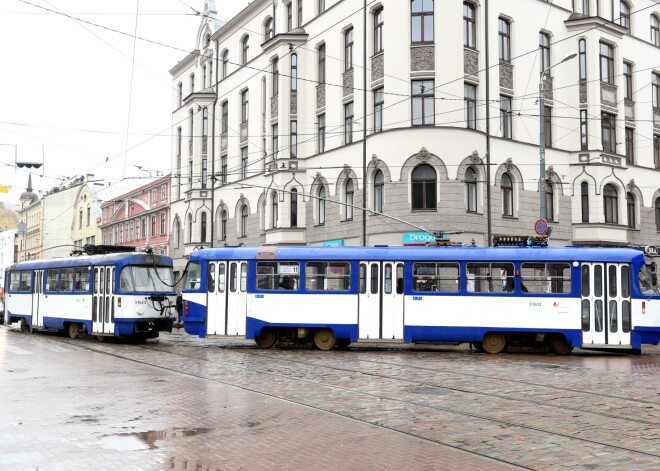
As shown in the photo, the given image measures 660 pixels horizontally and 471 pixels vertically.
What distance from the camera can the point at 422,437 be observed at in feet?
27.9

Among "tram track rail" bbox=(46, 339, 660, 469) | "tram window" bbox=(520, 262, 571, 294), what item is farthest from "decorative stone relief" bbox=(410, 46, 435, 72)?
"tram track rail" bbox=(46, 339, 660, 469)

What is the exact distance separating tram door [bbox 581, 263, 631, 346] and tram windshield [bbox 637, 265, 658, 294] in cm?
34

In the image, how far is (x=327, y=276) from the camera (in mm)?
20266

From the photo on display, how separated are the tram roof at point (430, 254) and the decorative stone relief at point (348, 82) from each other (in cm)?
1509

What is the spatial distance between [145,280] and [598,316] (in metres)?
13.7

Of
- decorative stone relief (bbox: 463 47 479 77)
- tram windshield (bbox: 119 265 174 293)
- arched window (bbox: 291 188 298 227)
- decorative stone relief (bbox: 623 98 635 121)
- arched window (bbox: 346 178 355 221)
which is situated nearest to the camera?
tram windshield (bbox: 119 265 174 293)

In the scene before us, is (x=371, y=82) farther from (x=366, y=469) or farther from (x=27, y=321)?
(x=366, y=469)

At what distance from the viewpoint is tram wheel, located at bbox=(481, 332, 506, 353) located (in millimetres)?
19516

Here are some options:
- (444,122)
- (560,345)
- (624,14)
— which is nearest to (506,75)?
(444,122)

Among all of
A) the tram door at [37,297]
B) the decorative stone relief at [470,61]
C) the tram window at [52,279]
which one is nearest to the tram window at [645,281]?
the decorative stone relief at [470,61]

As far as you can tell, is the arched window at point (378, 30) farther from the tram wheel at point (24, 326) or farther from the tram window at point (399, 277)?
the tram wheel at point (24, 326)

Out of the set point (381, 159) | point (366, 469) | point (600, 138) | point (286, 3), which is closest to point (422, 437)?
point (366, 469)

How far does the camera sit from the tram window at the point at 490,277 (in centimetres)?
1934

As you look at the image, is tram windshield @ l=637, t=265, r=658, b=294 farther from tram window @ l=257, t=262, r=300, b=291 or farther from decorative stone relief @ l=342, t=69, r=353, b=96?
decorative stone relief @ l=342, t=69, r=353, b=96
